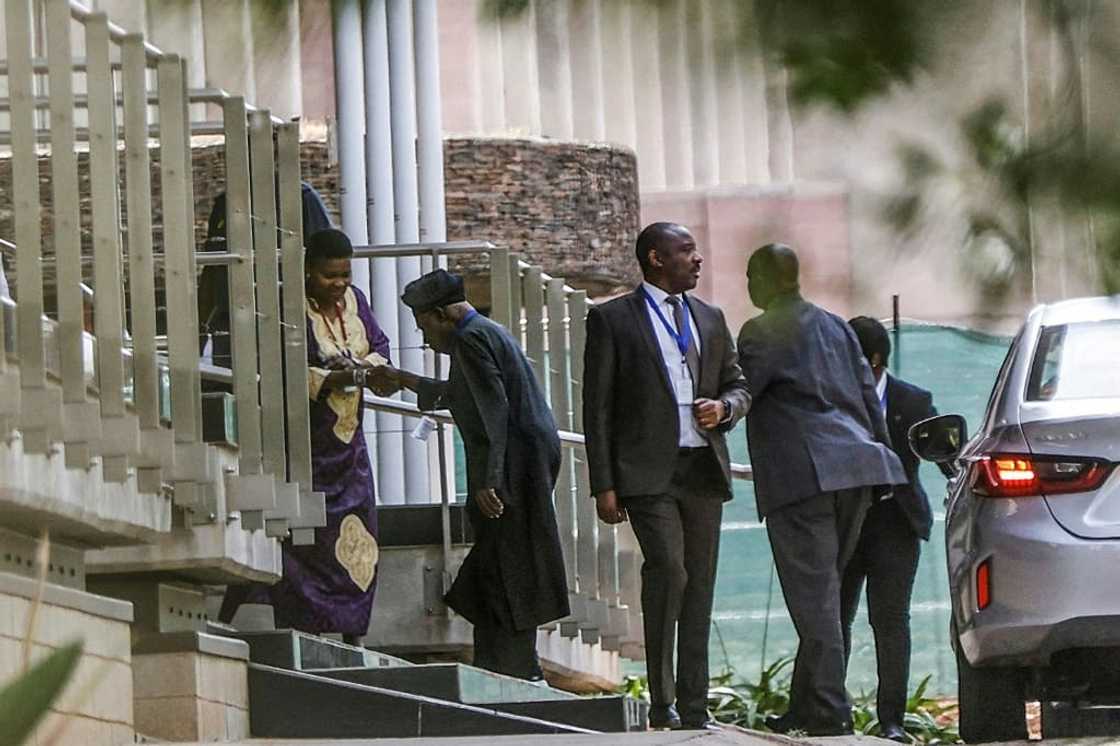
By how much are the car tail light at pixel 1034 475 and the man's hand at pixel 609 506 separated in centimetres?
119

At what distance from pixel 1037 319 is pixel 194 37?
104 cm

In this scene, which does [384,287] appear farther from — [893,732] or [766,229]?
[766,229]

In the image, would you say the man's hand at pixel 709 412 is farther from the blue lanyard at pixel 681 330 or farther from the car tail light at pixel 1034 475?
the car tail light at pixel 1034 475

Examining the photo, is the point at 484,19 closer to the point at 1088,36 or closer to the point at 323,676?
the point at 1088,36

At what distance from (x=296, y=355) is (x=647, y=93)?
20.9ft

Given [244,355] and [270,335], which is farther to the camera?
[270,335]

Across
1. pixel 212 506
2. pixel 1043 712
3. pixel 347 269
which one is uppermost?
pixel 347 269

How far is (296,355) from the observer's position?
898cm

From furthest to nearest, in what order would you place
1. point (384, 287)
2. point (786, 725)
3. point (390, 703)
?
point (384, 287) < point (786, 725) < point (390, 703)

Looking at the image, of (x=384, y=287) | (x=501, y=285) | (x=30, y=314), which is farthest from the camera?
(x=384, y=287)

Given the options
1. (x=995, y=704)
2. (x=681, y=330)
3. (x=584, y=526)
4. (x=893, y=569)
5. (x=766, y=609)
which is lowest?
(x=766, y=609)

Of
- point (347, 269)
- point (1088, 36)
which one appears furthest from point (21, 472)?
point (1088, 36)

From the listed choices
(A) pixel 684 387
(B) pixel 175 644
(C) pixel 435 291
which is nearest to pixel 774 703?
(C) pixel 435 291

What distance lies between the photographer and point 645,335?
8.78 m
